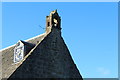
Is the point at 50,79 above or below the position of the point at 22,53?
below

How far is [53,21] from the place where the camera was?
33312mm

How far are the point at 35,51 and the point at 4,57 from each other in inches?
260

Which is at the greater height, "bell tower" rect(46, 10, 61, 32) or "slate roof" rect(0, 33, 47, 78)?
"bell tower" rect(46, 10, 61, 32)

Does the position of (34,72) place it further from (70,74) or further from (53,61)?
(70,74)

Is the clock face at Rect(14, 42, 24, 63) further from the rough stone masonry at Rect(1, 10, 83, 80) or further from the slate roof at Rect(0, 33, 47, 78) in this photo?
the slate roof at Rect(0, 33, 47, 78)

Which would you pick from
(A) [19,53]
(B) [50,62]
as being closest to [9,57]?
(A) [19,53]

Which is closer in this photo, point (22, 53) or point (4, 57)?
point (22, 53)

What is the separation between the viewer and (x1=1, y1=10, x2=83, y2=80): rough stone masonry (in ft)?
96.4

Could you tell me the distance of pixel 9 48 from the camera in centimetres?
3741

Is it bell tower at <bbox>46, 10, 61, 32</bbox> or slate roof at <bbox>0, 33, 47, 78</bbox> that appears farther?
bell tower at <bbox>46, 10, 61, 32</bbox>

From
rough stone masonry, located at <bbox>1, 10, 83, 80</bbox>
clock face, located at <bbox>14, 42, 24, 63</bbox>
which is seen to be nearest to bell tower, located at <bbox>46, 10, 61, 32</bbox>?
rough stone masonry, located at <bbox>1, 10, 83, 80</bbox>

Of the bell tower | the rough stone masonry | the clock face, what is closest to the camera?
the rough stone masonry

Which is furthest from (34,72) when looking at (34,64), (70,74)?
(70,74)

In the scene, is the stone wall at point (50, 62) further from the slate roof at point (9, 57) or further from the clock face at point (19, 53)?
the clock face at point (19, 53)
